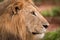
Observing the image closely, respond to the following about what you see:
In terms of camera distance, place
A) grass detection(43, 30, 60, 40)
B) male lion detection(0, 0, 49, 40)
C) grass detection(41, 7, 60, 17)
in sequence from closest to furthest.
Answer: male lion detection(0, 0, 49, 40)
grass detection(43, 30, 60, 40)
grass detection(41, 7, 60, 17)

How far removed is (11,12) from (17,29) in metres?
0.35

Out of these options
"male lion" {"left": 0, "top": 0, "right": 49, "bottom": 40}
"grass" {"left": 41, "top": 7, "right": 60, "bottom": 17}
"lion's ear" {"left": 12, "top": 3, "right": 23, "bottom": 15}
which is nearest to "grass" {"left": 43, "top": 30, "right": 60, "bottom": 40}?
"male lion" {"left": 0, "top": 0, "right": 49, "bottom": 40}

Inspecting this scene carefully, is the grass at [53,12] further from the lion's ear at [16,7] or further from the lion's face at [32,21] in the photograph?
the lion's ear at [16,7]

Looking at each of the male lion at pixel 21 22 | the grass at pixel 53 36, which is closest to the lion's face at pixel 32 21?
the male lion at pixel 21 22

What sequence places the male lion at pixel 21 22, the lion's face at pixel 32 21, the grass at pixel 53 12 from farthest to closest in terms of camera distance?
the grass at pixel 53 12 < the lion's face at pixel 32 21 < the male lion at pixel 21 22

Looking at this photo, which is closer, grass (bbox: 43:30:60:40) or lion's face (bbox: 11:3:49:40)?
lion's face (bbox: 11:3:49:40)

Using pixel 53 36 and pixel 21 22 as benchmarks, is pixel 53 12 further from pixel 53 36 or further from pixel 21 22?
pixel 21 22

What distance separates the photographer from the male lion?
5883mm

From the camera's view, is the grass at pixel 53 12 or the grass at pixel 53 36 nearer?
the grass at pixel 53 36

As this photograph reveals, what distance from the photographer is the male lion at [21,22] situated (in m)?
5.88

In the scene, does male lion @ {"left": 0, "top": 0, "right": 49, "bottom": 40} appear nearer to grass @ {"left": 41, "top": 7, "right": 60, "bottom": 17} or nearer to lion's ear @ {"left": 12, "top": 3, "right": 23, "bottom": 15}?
lion's ear @ {"left": 12, "top": 3, "right": 23, "bottom": 15}

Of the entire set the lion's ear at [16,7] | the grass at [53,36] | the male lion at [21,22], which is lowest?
the grass at [53,36]

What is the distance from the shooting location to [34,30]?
6.12 m

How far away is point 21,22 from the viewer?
605 centimetres
